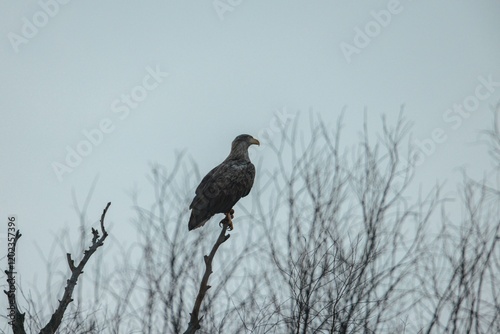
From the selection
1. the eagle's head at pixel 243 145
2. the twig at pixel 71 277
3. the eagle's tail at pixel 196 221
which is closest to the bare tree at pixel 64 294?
the twig at pixel 71 277

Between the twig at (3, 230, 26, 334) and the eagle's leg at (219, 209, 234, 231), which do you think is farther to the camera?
the eagle's leg at (219, 209, 234, 231)

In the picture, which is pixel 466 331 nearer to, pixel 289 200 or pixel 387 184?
pixel 387 184

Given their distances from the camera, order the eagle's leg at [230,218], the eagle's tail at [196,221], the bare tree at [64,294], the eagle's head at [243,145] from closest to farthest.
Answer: the bare tree at [64,294] → the eagle's tail at [196,221] → the eagle's leg at [230,218] → the eagle's head at [243,145]

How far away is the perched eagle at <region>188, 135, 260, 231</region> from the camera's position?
8.50 meters

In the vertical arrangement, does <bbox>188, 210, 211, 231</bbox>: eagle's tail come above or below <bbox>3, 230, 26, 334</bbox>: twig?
above

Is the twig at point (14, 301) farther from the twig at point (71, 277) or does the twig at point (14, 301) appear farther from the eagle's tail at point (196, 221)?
the eagle's tail at point (196, 221)

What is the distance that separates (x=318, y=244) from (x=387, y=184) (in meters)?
0.90

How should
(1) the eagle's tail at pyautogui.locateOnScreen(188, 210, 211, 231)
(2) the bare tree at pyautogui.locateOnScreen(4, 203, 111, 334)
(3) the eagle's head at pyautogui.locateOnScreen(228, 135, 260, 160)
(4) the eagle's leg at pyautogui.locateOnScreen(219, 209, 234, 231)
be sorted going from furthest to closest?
1. (3) the eagle's head at pyautogui.locateOnScreen(228, 135, 260, 160)
2. (4) the eagle's leg at pyautogui.locateOnScreen(219, 209, 234, 231)
3. (1) the eagle's tail at pyautogui.locateOnScreen(188, 210, 211, 231)
4. (2) the bare tree at pyautogui.locateOnScreen(4, 203, 111, 334)

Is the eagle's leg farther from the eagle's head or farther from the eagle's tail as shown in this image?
the eagle's head

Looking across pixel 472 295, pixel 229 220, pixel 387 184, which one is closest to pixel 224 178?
pixel 229 220

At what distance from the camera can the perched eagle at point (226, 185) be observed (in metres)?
8.50

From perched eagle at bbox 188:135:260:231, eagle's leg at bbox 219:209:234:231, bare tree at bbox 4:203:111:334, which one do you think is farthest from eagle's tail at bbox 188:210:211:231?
bare tree at bbox 4:203:111:334

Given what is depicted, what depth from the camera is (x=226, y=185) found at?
9.04 m

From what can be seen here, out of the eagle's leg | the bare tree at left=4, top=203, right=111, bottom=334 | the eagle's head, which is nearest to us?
the bare tree at left=4, top=203, right=111, bottom=334
